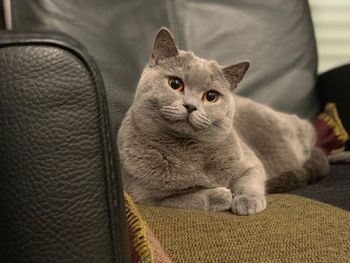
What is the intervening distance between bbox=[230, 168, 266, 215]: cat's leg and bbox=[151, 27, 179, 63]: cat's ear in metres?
0.35

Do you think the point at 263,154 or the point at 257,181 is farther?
the point at 263,154

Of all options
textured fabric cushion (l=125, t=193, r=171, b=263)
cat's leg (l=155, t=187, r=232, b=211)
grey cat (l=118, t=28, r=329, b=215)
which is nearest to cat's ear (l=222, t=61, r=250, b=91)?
grey cat (l=118, t=28, r=329, b=215)

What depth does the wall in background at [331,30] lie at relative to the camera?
197 cm

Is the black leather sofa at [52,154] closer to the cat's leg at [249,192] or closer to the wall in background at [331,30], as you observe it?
the cat's leg at [249,192]

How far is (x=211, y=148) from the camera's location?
3.71ft

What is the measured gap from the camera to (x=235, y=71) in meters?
1.16

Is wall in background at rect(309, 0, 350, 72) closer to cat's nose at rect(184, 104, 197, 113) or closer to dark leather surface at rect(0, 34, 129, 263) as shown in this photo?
cat's nose at rect(184, 104, 197, 113)

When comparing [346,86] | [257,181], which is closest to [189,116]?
[257,181]

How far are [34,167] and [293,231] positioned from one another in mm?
536

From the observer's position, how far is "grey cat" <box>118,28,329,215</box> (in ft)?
3.41

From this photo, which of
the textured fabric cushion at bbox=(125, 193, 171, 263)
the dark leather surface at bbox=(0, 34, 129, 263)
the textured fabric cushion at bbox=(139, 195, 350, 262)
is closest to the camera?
the dark leather surface at bbox=(0, 34, 129, 263)

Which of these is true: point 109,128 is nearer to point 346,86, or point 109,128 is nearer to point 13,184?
point 13,184

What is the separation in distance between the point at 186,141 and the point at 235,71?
22cm

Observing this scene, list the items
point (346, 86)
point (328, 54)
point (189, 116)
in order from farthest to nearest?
point (328, 54)
point (346, 86)
point (189, 116)
